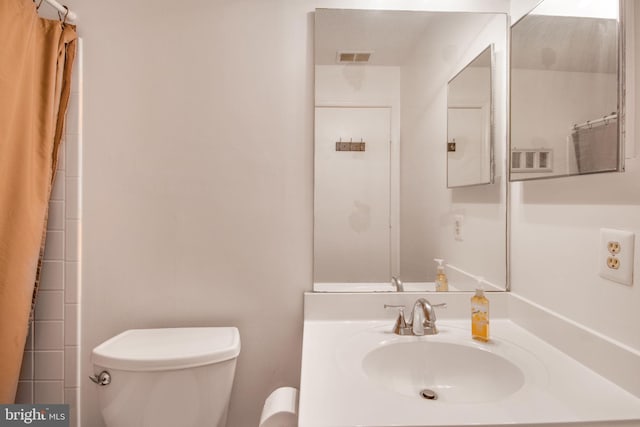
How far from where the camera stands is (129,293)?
119cm

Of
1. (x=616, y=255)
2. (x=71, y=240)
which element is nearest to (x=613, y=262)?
(x=616, y=255)

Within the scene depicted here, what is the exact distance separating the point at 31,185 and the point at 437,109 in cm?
132

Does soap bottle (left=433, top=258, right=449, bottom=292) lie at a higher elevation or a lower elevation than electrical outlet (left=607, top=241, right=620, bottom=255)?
lower

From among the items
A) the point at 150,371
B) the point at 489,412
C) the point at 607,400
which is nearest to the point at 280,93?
the point at 150,371

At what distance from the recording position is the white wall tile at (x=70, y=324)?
117 centimetres

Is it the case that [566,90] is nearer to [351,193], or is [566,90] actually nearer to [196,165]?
[351,193]

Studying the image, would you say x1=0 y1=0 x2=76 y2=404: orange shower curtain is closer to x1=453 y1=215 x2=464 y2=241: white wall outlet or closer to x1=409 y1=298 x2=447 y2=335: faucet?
x1=409 y1=298 x2=447 y2=335: faucet

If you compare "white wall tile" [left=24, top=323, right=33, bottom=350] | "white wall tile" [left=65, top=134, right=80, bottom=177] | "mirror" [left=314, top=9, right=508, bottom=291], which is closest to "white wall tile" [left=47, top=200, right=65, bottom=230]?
"white wall tile" [left=65, top=134, right=80, bottom=177]

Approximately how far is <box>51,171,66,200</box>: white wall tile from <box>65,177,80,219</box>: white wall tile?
0.7 inches

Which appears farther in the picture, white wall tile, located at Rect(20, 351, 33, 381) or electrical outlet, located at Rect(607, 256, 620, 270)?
white wall tile, located at Rect(20, 351, 33, 381)

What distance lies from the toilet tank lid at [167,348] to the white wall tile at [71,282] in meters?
0.22

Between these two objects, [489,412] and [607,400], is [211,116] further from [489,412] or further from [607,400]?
[607,400]

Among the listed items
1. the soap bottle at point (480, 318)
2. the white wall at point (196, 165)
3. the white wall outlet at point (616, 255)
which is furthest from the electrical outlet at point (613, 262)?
the white wall at point (196, 165)

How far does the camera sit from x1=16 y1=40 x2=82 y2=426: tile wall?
1.16 m
